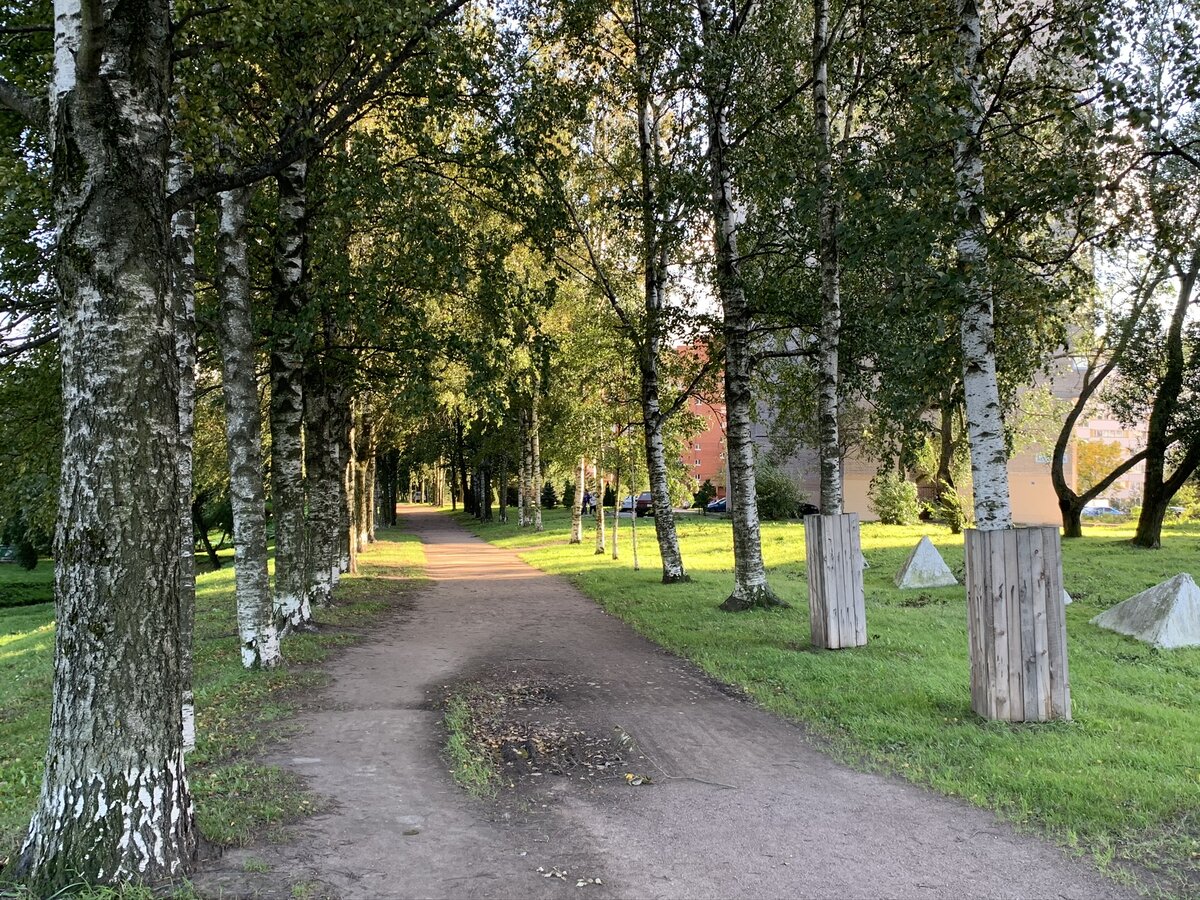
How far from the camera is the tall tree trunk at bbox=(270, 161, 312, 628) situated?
10.6 m

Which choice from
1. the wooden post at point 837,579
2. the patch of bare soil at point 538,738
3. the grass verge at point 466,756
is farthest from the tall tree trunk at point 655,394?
the grass verge at point 466,756

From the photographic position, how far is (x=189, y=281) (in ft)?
24.2

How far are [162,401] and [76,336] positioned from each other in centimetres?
49

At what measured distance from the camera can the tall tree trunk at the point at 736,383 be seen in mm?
12562

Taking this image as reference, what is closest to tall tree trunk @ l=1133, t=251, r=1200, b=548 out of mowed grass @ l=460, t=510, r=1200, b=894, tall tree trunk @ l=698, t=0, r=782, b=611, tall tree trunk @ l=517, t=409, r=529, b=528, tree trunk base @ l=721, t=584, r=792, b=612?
mowed grass @ l=460, t=510, r=1200, b=894

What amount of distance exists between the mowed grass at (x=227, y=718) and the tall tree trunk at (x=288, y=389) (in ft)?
3.69

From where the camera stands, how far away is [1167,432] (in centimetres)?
2078

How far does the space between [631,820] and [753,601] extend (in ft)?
26.5

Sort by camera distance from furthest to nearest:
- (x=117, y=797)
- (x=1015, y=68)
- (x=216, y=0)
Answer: (x=1015, y=68)
(x=216, y=0)
(x=117, y=797)

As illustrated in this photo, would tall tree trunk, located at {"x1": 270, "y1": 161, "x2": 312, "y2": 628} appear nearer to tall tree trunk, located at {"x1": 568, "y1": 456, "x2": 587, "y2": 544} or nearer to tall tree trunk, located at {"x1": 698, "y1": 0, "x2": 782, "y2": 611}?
tall tree trunk, located at {"x1": 698, "y1": 0, "x2": 782, "y2": 611}

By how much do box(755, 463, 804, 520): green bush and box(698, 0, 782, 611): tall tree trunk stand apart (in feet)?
96.3

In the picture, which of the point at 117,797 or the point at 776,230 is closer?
the point at 117,797

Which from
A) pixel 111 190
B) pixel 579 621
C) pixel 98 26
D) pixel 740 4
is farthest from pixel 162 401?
pixel 740 4

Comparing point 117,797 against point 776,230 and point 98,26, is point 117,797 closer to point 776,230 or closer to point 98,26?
point 98,26
